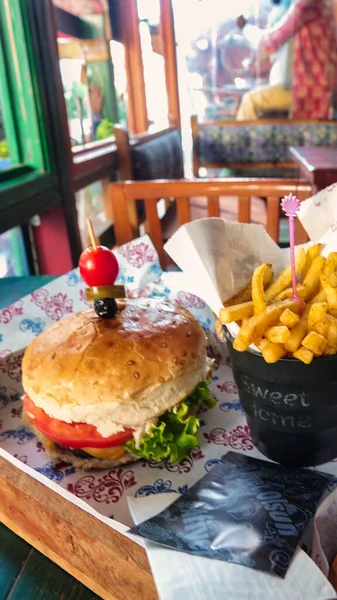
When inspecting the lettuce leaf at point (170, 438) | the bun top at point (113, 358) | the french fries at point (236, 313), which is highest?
the french fries at point (236, 313)

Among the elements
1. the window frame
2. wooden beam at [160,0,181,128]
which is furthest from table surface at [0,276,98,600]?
wooden beam at [160,0,181,128]

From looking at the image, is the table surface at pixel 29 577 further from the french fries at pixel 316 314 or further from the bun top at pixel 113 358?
the french fries at pixel 316 314

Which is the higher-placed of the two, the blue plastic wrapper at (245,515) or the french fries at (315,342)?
the french fries at (315,342)

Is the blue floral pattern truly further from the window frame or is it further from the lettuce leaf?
the window frame

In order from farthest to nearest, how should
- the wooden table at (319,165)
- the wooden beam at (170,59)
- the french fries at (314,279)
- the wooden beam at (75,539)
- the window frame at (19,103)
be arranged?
the wooden beam at (170,59) → the wooden table at (319,165) → the window frame at (19,103) → the french fries at (314,279) → the wooden beam at (75,539)

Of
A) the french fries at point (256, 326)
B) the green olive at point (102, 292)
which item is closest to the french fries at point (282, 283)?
the french fries at point (256, 326)

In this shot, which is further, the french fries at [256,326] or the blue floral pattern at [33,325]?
the blue floral pattern at [33,325]

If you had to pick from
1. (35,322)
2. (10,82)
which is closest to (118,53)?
(10,82)
